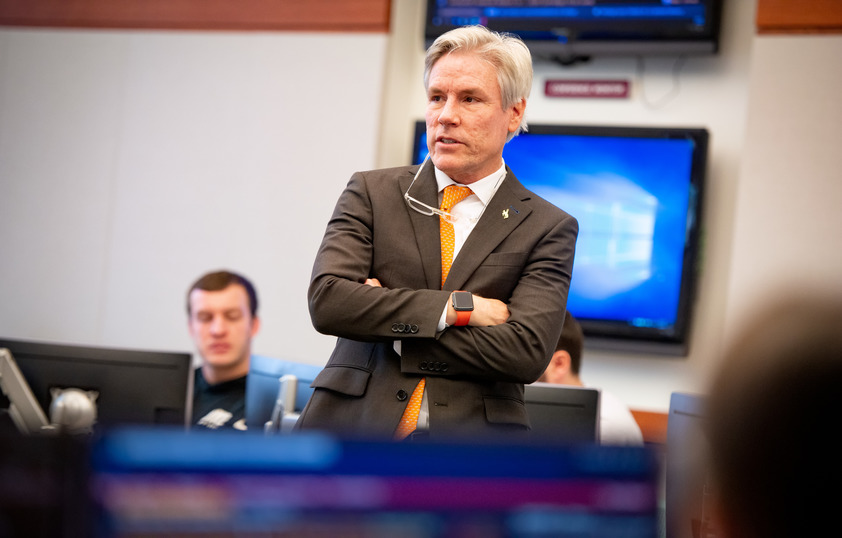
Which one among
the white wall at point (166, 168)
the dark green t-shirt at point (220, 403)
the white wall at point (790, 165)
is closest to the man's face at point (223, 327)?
the dark green t-shirt at point (220, 403)

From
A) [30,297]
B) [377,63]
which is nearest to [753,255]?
[377,63]

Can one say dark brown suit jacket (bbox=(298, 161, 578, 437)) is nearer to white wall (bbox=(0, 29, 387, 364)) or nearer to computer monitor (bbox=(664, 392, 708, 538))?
computer monitor (bbox=(664, 392, 708, 538))

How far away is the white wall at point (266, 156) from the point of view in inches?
163

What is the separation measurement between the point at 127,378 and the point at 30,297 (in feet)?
10.2

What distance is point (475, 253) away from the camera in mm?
1969

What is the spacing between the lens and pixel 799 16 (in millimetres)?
4176

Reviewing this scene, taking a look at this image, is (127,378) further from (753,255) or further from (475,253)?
(753,255)

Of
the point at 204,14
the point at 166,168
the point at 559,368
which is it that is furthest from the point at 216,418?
the point at 204,14

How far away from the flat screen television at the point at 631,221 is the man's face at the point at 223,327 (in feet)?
5.17

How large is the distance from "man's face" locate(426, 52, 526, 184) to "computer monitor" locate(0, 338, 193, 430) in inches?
34.3

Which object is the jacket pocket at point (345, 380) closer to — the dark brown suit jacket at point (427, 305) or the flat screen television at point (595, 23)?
the dark brown suit jacket at point (427, 305)

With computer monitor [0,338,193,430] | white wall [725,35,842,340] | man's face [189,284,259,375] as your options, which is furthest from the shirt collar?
white wall [725,35,842,340]

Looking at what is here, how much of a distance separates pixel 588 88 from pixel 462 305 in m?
3.13

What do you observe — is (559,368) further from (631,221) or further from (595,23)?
(595,23)
